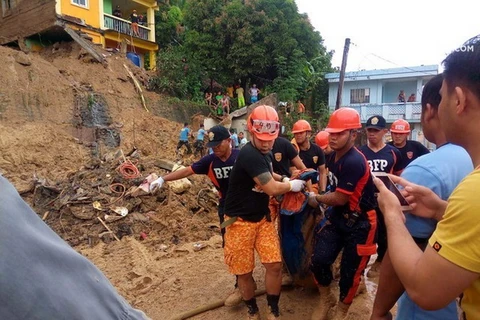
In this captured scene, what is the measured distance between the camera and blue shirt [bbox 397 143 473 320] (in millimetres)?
1514

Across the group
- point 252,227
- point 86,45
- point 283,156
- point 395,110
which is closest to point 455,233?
point 252,227

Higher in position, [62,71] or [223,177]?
[62,71]

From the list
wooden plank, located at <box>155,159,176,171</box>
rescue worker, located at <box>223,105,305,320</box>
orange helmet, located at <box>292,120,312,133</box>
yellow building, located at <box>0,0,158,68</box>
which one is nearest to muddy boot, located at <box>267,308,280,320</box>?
rescue worker, located at <box>223,105,305,320</box>

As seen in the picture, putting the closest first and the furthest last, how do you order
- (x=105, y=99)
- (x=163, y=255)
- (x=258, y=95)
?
(x=163, y=255)
(x=105, y=99)
(x=258, y=95)

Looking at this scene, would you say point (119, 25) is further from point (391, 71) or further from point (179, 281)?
point (179, 281)

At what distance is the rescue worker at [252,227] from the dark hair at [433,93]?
1581 mm

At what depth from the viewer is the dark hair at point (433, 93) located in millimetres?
1708

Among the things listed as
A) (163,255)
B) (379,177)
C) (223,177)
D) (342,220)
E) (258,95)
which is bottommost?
(163,255)

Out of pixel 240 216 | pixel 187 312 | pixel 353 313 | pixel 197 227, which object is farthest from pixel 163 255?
pixel 353 313

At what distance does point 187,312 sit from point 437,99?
320 centimetres

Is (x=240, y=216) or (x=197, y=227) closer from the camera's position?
(x=240, y=216)

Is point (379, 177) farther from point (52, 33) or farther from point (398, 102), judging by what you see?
point (398, 102)

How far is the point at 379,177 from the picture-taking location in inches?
64.8

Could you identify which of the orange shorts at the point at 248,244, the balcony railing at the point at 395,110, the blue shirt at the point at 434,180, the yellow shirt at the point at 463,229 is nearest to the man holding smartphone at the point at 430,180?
the blue shirt at the point at 434,180
